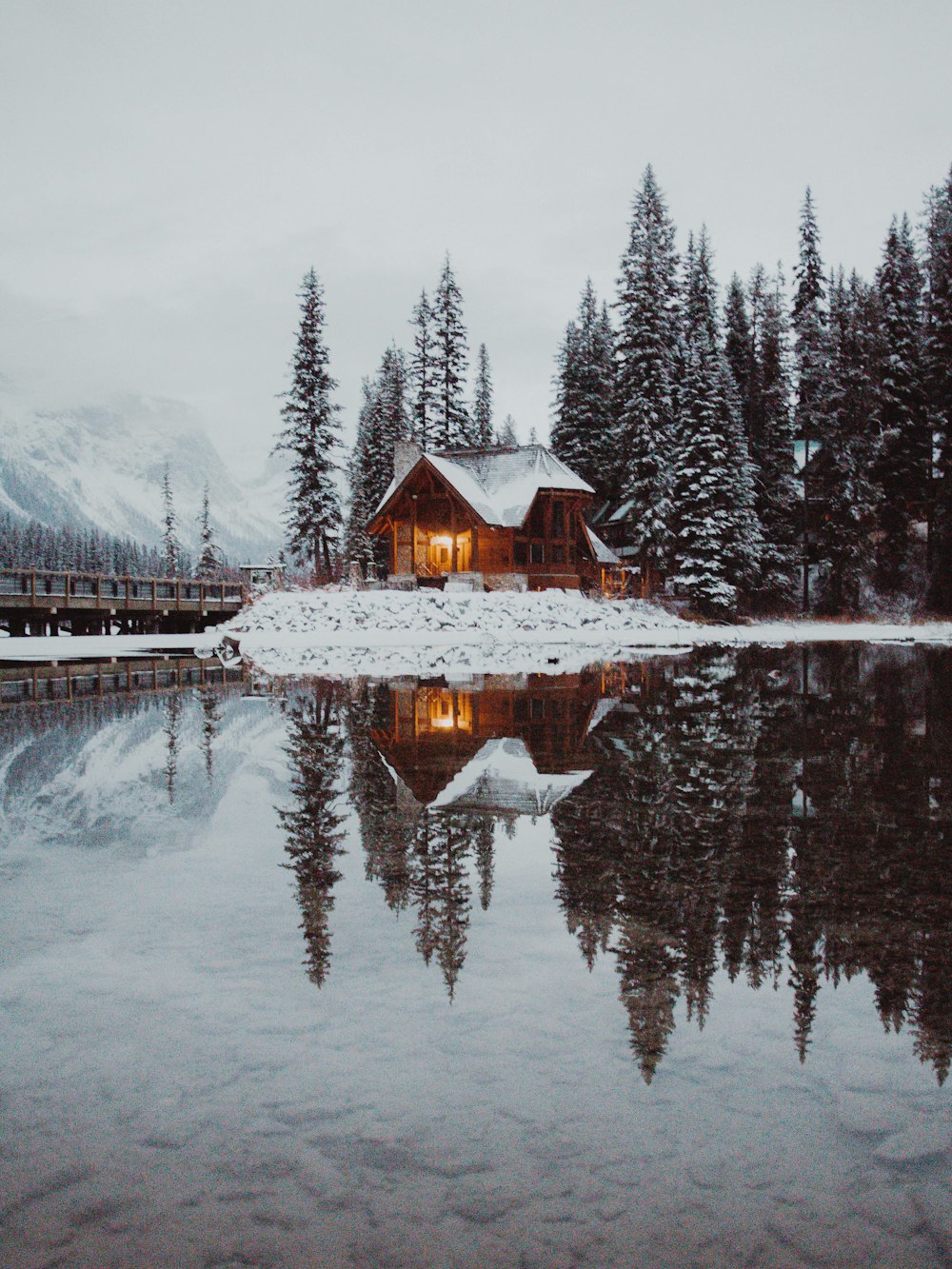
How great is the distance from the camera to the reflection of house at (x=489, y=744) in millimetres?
7402

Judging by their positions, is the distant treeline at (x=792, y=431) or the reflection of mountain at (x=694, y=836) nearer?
the reflection of mountain at (x=694, y=836)

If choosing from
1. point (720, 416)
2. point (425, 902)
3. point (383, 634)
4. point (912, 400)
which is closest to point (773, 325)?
point (912, 400)

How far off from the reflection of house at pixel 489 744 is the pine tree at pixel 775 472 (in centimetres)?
3892

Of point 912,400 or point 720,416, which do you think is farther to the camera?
point 912,400

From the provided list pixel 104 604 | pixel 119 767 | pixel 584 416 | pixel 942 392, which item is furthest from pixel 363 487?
pixel 119 767

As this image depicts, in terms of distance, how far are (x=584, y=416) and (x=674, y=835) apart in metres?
57.8

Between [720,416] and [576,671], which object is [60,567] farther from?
[576,671]

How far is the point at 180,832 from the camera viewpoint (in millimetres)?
6242

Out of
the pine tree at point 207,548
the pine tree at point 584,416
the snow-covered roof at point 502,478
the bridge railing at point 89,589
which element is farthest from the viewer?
the pine tree at point 207,548

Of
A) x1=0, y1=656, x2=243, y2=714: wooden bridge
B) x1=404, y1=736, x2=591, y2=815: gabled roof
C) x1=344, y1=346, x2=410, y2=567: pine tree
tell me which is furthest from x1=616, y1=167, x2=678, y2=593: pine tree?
x1=404, y1=736, x2=591, y2=815: gabled roof

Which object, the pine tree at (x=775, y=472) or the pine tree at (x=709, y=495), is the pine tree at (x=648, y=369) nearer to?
the pine tree at (x=709, y=495)

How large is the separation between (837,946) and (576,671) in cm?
1622

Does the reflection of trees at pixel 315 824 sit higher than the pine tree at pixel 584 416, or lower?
lower

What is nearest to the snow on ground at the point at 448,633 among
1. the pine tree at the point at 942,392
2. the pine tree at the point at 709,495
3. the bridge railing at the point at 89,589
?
the pine tree at the point at 709,495
